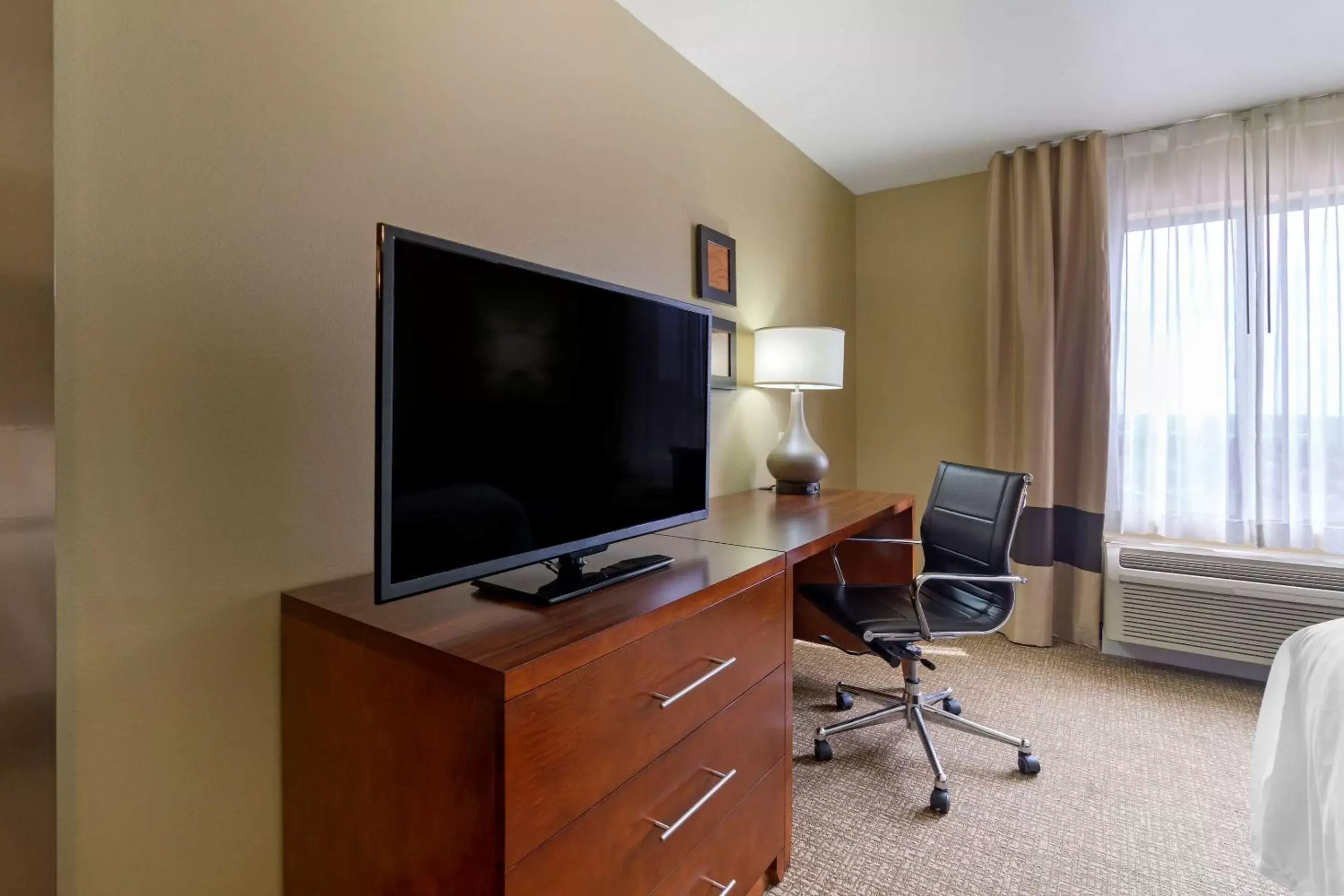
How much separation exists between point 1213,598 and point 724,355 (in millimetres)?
2341

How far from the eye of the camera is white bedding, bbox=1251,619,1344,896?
44.6 inches

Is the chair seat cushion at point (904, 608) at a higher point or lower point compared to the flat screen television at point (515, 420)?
lower

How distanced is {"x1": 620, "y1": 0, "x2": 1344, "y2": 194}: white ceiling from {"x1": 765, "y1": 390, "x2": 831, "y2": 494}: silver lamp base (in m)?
1.25

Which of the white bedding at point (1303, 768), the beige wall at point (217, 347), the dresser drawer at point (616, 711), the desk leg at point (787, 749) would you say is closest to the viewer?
the dresser drawer at point (616, 711)

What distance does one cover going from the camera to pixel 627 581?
130cm

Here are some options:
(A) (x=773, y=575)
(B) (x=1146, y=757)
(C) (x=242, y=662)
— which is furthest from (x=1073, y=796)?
(C) (x=242, y=662)

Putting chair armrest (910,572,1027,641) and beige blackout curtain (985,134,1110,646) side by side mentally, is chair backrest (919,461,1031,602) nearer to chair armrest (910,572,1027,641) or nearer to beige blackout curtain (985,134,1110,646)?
chair armrest (910,572,1027,641)

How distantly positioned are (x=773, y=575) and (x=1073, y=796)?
1264 mm

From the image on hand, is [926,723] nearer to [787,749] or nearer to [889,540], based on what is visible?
[889,540]

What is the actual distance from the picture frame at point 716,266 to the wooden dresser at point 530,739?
132 centimetres

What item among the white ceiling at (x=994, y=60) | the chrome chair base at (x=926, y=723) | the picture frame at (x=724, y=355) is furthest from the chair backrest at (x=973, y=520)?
the white ceiling at (x=994, y=60)

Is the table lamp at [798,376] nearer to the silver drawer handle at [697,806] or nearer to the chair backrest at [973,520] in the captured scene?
the chair backrest at [973,520]

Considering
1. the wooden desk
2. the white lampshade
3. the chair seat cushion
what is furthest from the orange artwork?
the chair seat cushion

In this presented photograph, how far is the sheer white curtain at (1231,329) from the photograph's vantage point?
2686 millimetres
